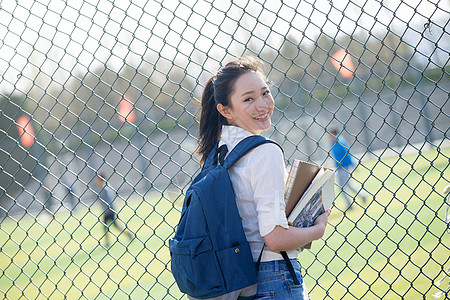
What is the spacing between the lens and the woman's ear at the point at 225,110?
7.52 ft

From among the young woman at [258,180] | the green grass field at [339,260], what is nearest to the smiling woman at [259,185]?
the young woman at [258,180]

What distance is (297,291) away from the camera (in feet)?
6.86

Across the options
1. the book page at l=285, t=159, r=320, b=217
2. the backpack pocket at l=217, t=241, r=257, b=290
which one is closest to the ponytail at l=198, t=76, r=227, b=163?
the book page at l=285, t=159, r=320, b=217

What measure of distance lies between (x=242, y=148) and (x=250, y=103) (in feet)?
0.90

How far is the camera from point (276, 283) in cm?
208

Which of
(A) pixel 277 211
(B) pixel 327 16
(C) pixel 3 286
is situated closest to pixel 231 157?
(A) pixel 277 211

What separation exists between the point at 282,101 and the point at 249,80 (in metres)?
26.8

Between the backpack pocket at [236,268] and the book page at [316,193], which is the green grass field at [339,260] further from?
the backpack pocket at [236,268]

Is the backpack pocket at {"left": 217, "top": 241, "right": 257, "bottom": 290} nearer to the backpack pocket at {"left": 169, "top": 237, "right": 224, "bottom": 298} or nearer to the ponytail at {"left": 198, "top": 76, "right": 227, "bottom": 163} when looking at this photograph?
the backpack pocket at {"left": 169, "top": 237, "right": 224, "bottom": 298}

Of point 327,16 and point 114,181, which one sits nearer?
point 327,16

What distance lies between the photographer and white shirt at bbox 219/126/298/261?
1.97 meters

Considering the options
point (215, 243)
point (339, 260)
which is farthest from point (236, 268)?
point (339, 260)

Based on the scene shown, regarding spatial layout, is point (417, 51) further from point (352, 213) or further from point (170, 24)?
point (352, 213)

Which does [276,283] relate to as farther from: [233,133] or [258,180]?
[233,133]
